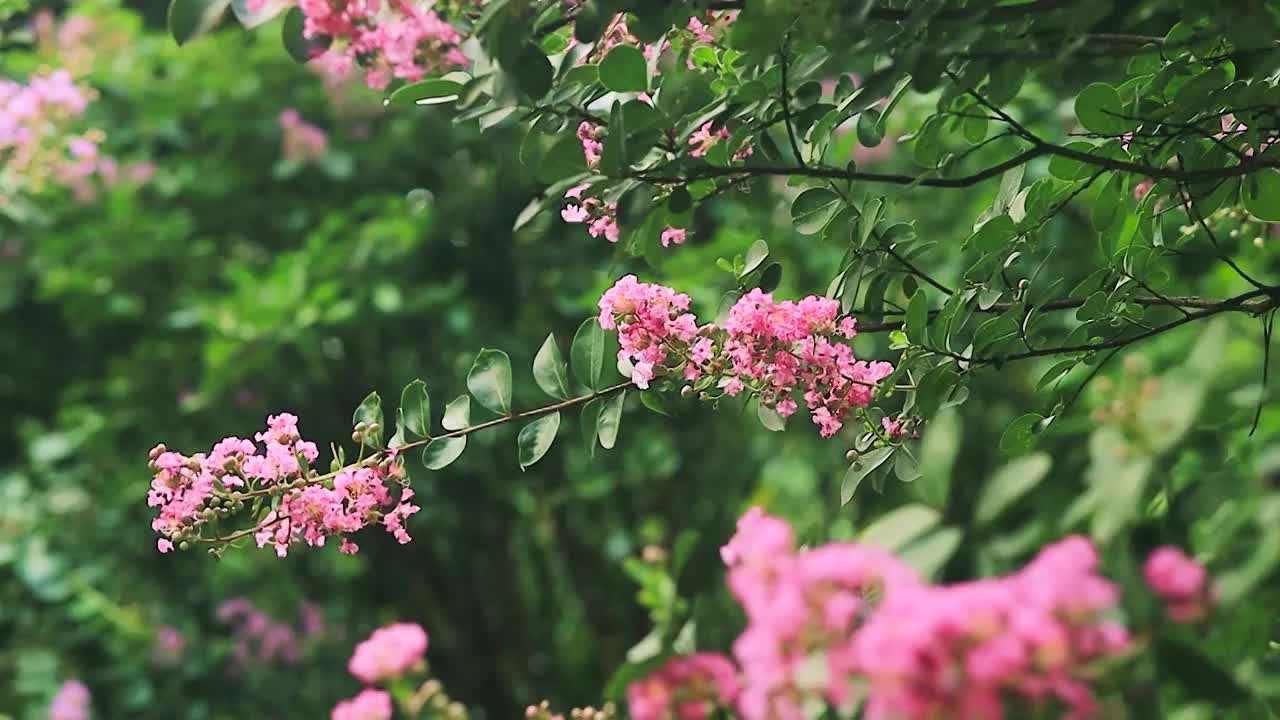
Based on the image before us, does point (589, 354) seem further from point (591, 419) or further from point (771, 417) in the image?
point (771, 417)

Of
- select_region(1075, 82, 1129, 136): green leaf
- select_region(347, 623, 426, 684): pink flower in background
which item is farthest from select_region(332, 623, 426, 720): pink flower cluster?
select_region(1075, 82, 1129, 136): green leaf

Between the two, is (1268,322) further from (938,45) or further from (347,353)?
(347,353)

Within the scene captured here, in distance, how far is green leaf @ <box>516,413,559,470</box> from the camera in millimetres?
998

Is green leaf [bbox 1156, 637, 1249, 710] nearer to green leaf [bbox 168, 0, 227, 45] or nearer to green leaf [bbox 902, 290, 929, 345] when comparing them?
green leaf [bbox 902, 290, 929, 345]

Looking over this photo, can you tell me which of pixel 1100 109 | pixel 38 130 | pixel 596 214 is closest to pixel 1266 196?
pixel 1100 109

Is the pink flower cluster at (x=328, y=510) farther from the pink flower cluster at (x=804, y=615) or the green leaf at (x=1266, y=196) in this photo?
the green leaf at (x=1266, y=196)

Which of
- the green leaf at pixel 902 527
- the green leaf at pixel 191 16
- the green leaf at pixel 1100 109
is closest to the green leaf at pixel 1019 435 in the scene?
the green leaf at pixel 1100 109

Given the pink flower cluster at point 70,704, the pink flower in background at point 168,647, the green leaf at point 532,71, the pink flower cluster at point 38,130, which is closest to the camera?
the green leaf at point 532,71

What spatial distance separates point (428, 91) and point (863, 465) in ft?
1.46

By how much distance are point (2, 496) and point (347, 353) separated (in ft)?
2.42

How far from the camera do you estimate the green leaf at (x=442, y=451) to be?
0.99 metres

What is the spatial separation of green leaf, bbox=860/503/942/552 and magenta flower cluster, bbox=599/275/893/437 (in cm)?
40

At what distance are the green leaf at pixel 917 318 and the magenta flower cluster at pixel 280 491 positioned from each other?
1.25 ft

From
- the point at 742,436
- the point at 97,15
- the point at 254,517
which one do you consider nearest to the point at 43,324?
the point at 97,15
